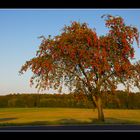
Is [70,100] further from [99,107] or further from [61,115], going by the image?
[61,115]

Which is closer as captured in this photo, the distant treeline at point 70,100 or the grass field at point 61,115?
the distant treeline at point 70,100

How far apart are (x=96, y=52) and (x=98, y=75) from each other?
1902 mm

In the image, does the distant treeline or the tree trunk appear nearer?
the distant treeline

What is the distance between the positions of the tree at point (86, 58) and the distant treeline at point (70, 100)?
0.68m

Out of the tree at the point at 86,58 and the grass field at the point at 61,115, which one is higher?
the tree at the point at 86,58

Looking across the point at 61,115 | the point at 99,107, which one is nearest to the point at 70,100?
the point at 99,107

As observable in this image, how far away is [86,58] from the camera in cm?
1983

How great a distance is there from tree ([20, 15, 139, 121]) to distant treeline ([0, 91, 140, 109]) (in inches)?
26.8

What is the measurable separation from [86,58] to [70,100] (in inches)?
157

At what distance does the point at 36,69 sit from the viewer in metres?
20.3

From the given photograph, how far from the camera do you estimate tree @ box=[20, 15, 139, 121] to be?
2000cm

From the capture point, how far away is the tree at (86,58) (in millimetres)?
20000
